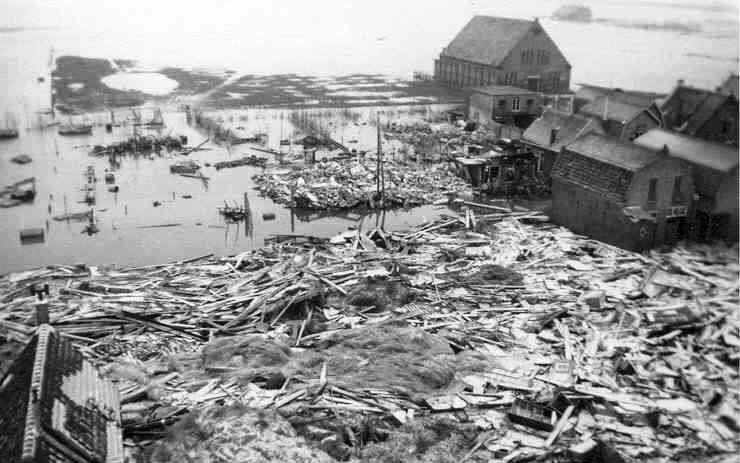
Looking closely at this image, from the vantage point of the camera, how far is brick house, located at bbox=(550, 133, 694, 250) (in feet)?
67.9

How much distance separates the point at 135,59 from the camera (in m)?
81.6

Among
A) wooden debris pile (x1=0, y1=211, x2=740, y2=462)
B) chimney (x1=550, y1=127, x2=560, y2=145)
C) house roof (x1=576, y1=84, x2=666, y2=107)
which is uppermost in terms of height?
house roof (x1=576, y1=84, x2=666, y2=107)

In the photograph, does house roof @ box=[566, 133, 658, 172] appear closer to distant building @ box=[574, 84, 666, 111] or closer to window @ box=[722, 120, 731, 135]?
distant building @ box=[574, 84, 666, 111]

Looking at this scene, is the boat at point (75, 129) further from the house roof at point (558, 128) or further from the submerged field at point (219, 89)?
the house roof at point (558, 128)

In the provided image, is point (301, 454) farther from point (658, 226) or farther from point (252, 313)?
point (658, 226)

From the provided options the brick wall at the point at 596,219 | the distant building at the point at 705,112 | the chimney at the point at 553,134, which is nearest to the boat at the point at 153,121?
the chimney at the point at 553,134

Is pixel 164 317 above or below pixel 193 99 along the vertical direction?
below

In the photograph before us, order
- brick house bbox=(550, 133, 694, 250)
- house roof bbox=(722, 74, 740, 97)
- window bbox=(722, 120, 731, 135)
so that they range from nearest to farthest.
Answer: house roof bbox=(722, 74, 740, 97)
window bbox=(722, 120, 731, 135)
brick house bbox=(550, 133, 694, 250)

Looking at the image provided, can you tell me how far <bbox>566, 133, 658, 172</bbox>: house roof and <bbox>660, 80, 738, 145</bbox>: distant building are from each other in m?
5.43

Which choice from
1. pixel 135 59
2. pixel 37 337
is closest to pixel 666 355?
pixel 37 337

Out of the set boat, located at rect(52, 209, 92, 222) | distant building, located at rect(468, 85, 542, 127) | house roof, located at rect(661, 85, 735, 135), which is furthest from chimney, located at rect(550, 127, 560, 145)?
boat, located at rect(52, 209, 92, 222)

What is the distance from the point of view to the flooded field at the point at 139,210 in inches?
1107

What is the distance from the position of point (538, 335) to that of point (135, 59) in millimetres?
74868

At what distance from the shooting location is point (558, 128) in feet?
119
